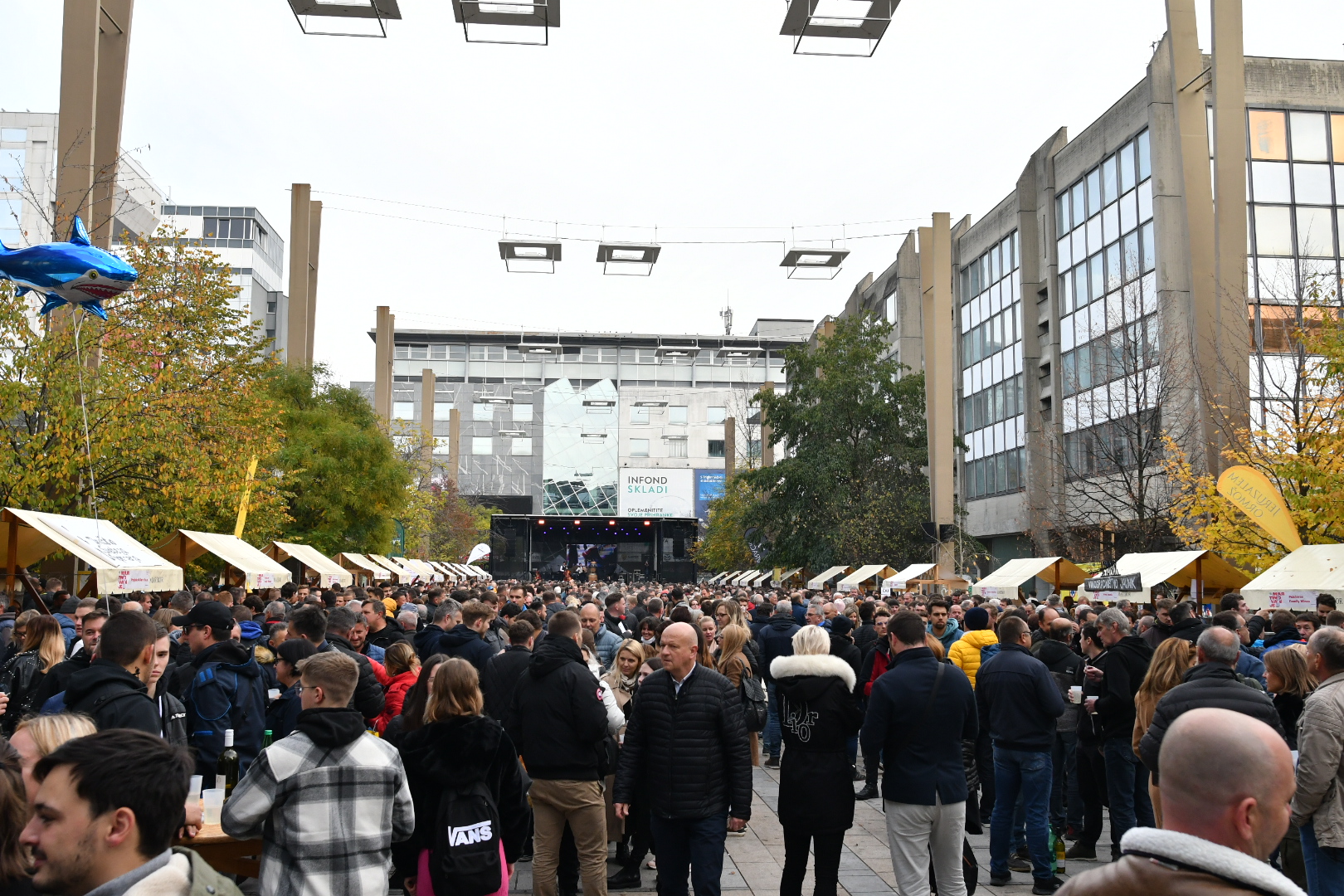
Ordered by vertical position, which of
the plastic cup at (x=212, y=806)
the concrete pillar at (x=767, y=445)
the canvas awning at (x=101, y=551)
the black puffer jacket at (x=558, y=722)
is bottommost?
the plastic cup at (x=212, y=806)

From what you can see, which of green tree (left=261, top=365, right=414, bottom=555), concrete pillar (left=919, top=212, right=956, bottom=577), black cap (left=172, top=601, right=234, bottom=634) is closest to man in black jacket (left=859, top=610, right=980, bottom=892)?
black cap (left=172, top=601, right=234, bottom=634)

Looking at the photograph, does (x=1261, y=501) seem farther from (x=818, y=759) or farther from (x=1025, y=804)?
(x=818, y=759)

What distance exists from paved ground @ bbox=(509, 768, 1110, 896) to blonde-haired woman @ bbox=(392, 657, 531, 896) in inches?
126

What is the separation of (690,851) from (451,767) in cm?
195

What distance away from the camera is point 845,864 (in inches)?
344

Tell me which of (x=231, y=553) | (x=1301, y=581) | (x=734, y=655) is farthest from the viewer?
(x=231, y=553)

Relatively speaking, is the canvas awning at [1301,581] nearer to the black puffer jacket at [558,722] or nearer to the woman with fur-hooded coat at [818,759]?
the woman with fur-hooded coat at [818,759]

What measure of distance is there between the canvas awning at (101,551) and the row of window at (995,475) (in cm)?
3733

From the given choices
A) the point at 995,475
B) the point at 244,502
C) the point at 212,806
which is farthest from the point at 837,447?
the point at 212,806

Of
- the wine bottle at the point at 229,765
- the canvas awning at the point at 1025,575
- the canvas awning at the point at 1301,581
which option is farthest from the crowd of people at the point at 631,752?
the canvas awning at the point at 1025,575

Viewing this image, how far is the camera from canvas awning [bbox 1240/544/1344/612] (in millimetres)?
13133

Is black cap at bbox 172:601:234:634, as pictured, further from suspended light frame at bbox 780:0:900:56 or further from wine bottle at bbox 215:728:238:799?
suspended light frame at bbox 780:0:900:56

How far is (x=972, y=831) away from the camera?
32.5 ft

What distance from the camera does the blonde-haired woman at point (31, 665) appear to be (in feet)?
24.0
